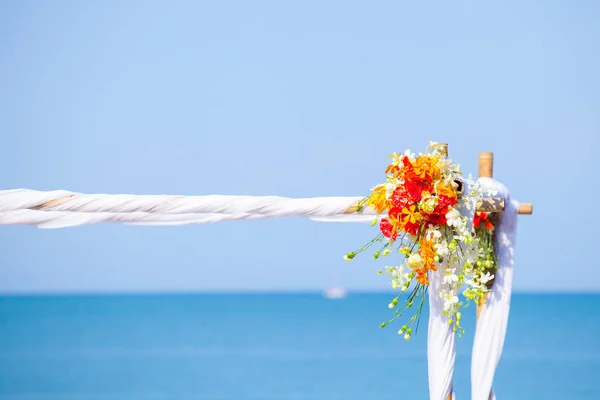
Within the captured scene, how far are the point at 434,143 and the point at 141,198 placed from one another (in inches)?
36.6

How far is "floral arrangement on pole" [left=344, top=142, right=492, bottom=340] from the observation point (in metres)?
2.72

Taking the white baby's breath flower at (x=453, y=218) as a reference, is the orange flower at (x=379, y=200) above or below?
above

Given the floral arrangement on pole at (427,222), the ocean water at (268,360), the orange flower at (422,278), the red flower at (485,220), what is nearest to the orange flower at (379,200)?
the floral arrangement on pole at (427,222)

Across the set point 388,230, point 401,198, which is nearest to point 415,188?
point 401,198

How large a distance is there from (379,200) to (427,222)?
6.5 inches

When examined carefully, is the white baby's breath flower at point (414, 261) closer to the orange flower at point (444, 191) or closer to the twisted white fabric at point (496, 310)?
the orange flower at point (444, 191)

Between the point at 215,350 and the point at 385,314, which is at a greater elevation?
the point at 215,350

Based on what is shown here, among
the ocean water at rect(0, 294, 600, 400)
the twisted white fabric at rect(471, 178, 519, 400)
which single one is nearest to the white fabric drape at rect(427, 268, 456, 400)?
the twisted white fabric at rect(471, 178, 519, 400)

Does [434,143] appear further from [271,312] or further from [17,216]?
[271,312]

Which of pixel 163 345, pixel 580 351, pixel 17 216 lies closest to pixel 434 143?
pixel 17 216

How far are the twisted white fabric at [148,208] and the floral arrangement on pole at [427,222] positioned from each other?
0.50ft

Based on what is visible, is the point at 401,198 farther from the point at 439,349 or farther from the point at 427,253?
the point at 439,349

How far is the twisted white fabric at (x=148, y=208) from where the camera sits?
8.90 feet

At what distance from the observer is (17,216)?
2730mm
